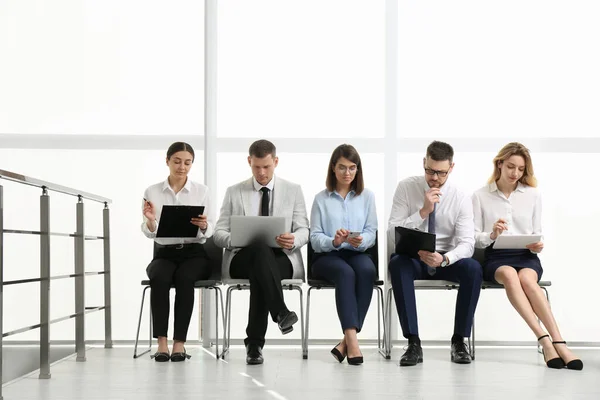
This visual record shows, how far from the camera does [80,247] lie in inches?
159

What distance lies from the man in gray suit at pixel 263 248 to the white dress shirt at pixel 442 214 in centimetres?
54

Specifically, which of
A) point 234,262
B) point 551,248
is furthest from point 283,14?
point 551,248

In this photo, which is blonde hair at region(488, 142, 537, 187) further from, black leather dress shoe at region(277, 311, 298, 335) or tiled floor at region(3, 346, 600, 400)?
black leather dress shoe at region(277, 311, 298, 335)

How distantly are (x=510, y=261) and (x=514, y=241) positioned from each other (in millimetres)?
147

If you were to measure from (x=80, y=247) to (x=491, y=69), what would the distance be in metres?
2.92

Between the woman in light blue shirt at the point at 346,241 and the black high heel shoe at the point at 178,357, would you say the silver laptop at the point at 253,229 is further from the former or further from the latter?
the black high heel shoe at the point at 178,357

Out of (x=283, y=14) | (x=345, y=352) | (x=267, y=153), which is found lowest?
(x=345, y=352)

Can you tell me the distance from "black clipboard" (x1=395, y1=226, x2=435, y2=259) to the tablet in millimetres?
449

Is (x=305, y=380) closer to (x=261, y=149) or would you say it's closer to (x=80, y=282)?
(x=261, y=149)

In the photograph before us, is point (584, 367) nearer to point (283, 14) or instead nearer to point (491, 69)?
point (491, 69)

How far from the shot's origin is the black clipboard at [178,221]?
3.79 meters

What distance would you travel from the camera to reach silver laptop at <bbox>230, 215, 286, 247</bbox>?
3881 mm

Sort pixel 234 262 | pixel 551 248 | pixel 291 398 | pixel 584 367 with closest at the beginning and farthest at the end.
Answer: pixel 291 398, pixel 584 367, pixel 234 262, pixel 551 248

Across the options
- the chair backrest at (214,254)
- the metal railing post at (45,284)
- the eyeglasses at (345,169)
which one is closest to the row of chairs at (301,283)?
the chair backrest at (214,254)
